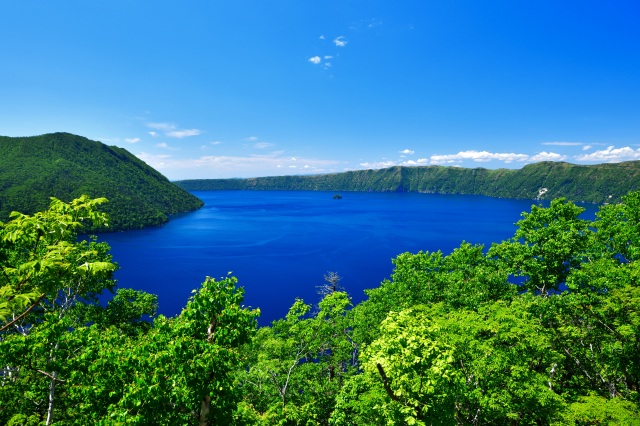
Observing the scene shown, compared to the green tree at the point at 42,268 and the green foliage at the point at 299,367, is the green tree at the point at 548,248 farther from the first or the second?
the green tree at the point at 42,268

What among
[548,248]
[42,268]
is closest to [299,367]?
[42,268]

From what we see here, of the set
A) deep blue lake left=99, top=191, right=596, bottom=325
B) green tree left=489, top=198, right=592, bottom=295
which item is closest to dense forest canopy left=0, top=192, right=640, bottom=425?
green tree left=489, top=198, right=592, bottom=295

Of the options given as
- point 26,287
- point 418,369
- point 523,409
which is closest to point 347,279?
point 523,409

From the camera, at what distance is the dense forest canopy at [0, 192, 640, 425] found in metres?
8.30

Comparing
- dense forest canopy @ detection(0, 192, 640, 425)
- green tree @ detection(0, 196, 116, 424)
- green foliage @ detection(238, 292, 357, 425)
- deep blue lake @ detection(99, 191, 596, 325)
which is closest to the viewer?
green tree @ detection(0, 196, 116, 424)

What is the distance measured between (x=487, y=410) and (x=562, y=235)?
901 inches

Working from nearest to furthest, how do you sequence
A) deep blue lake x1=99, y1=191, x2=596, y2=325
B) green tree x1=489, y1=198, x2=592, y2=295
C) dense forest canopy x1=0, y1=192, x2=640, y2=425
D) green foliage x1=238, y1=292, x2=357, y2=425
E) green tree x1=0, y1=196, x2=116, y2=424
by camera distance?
green tree x1=0, y1=196, x2=116, y2=424, dense forest canopy x1=0, y1=192, x2=640, y2=425, green foliage x1=238, y1=292, x2=357, y2=425, green tree x1=489, y1=198, x2=592, y2=295, deep blue lake x1=99, y1=191, x2=596, y2=325

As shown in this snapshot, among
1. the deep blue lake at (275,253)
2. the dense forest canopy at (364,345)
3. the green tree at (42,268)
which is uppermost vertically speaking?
the green tree at (42,268)

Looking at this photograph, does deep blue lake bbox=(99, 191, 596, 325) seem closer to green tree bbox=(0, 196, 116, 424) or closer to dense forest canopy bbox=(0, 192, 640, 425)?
dense forest canopy bbox=(0, 192, 640, 425)

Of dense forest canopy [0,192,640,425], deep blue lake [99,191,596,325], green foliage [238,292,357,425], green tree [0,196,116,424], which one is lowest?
deep blue lake [99,191,596,325]

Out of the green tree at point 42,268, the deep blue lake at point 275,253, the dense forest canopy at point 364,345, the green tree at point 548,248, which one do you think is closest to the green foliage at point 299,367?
the dense forest canopy at point 364,345

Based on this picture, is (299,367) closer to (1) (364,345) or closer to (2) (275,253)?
(1) (364,345)

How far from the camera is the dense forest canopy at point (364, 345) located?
8297 millimetres

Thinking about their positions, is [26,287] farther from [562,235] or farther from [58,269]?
[562,235]
